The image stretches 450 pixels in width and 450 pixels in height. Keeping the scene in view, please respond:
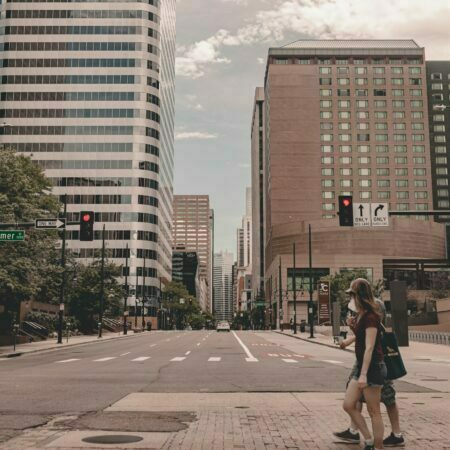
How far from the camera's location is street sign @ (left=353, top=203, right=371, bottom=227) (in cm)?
2273

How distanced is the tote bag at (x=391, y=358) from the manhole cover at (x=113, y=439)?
125 inches

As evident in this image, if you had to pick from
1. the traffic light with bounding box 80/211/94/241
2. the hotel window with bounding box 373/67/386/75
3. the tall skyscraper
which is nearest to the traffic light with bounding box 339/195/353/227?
the traffic light with bounding box 80/211/94/241

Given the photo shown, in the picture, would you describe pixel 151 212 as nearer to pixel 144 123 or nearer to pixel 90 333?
pixel 144 123

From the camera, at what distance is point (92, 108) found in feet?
359

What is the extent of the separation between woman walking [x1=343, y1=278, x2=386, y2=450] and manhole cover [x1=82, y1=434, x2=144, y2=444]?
271cm

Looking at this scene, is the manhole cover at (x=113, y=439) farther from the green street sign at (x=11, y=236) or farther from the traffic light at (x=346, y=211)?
the green street sign at (x=11, y=236)

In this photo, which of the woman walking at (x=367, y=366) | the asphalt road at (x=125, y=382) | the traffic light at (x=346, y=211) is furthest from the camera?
the traffic light at (x=346, y=211)

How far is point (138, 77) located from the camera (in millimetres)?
109875

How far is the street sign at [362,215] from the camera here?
74.6 feet

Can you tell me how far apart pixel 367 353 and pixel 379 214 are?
55.5ft

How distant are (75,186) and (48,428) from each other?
10283 cm

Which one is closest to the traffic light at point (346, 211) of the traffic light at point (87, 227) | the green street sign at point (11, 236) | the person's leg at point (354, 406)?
the traffic light at point (87, 227)

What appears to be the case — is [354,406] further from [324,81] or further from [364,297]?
[324,81]

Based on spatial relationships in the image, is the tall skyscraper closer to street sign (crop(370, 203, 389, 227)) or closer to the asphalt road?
street sign (crop(370, 203, 389, 227))
